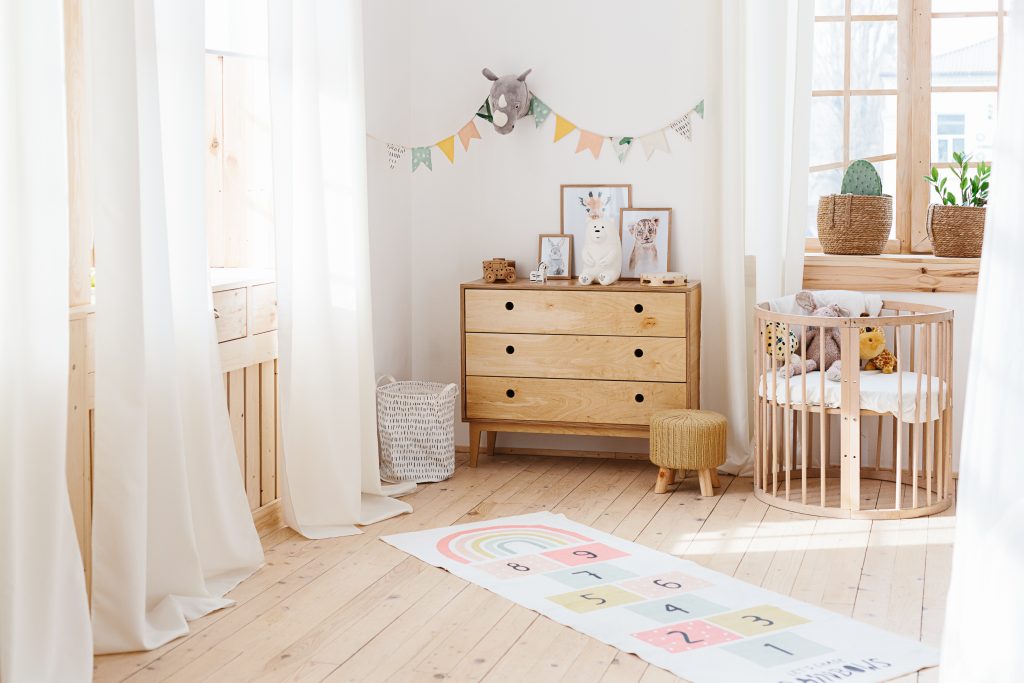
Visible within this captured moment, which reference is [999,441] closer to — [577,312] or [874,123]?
[577,312]

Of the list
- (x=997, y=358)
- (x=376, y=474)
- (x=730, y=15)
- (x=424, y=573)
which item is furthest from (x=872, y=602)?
(x=730, y=15)

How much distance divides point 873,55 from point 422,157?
1781 millimetres

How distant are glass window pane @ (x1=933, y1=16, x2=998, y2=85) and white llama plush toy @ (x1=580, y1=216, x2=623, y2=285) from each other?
4.56 feet

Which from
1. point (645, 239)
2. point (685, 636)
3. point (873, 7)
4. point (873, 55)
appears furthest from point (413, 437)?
point (873, 7)

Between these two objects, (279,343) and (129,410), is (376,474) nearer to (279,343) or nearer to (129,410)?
(279,343)

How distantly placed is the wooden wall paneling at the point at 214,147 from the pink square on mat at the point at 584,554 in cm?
141

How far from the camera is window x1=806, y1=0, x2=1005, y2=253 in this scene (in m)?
4.31

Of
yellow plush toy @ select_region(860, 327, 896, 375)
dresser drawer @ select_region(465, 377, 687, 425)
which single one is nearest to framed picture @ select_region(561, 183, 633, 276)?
dresser drawer @ select_region(465, 377, 687, 425)

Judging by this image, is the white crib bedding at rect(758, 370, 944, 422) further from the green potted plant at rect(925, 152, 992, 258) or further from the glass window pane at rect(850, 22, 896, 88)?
the glass window pane at rect(850, 22, 896, 88)

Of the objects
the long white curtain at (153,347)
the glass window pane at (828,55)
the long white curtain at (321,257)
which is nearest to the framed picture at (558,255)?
the long white curtain at (321,257)

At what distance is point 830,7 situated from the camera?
4.38 metres

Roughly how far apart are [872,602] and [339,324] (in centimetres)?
175

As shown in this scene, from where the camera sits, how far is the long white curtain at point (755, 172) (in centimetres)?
412

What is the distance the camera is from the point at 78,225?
8.61 ft
